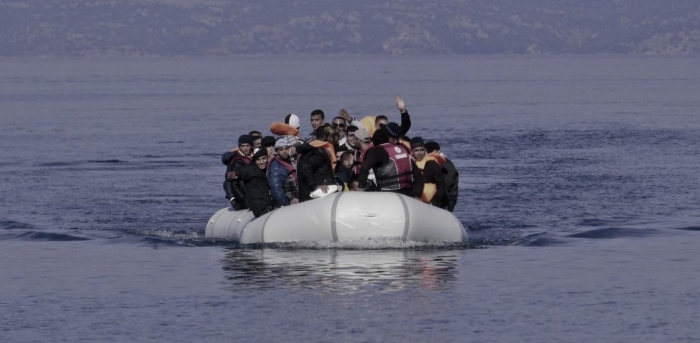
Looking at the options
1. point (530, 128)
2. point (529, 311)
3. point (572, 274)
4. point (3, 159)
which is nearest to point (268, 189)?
point (572, 274)

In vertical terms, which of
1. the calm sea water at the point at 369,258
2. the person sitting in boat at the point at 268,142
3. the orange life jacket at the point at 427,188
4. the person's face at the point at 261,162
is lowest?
the calm sea water at the point at 369,258

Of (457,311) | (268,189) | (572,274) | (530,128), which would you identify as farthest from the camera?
(530,128)

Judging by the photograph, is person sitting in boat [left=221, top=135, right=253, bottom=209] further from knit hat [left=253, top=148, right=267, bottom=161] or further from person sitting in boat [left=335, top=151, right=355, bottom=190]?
person sitting in boat [left=335, top=151, right=355, bottom=190]

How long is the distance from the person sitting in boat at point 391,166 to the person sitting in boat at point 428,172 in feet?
1.11

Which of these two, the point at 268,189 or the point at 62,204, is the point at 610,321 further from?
the point at 62,204

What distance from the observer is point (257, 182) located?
2175 cm

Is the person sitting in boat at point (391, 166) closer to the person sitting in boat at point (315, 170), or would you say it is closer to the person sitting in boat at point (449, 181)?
the person sitting in boat at point (315, 170)

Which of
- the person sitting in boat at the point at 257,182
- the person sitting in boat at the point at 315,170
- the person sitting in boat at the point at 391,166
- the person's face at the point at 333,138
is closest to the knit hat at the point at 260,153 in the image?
the person sitting in boat at the point at 257,182

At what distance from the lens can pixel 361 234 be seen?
825 inches

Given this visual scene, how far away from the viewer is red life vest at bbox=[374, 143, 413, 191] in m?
20.8

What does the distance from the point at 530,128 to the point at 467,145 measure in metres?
10.1

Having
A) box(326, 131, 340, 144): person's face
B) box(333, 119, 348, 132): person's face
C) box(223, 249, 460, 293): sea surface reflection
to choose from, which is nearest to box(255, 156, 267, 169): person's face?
box(326, 131, 340, 144): person's face

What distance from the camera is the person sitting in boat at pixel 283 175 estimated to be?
836 inches

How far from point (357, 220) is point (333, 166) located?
1320mm
